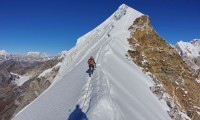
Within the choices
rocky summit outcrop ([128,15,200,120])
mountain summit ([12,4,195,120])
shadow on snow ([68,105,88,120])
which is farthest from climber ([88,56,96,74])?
rocky summit outcrop ([128,15,200,120])

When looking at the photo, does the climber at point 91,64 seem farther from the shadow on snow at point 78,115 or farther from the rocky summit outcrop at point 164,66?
the rocky summit outcrop at point 164,66

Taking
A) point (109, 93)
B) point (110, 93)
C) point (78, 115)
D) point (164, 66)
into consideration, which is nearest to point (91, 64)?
point (110, 93)

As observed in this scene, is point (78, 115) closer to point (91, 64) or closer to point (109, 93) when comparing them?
point (109, 93)

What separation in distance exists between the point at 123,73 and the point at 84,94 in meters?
10.2

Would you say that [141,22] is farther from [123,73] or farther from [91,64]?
[91,64]

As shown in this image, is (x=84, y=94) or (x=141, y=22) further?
(x=141, y=22)

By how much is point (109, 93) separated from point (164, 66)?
21712 millimetres

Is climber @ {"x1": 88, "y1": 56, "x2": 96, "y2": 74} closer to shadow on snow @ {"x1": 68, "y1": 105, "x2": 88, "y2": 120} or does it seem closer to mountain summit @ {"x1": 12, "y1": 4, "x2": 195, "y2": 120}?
mountain summit @ {"x1": 12, "y1": 4, "x2": 195, "y2": 120}

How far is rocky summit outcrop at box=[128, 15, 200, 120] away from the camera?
35.9 metres

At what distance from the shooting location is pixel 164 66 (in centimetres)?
3872

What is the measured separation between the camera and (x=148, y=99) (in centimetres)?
2834

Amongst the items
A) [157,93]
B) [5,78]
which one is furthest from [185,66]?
[5,78]

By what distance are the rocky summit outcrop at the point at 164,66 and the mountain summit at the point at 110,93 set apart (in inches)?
36.2

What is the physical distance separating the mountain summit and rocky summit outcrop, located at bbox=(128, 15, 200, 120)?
0.92 metres
